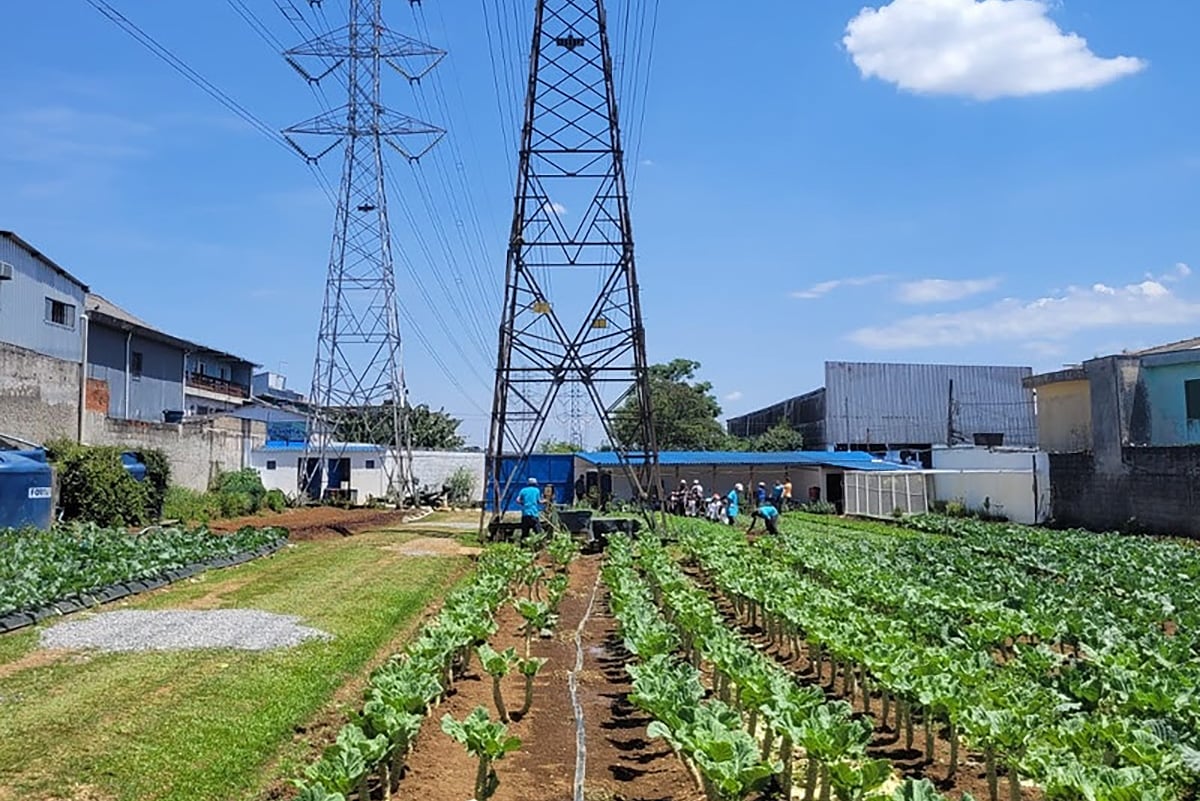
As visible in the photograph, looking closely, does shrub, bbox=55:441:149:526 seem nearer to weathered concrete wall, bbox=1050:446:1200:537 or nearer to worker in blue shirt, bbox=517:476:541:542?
worker in blue shirt, bbox=517:476:541:542

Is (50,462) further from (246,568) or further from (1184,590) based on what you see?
(1184,590)

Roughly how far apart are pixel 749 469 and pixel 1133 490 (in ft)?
61.8

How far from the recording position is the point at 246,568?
19078mm

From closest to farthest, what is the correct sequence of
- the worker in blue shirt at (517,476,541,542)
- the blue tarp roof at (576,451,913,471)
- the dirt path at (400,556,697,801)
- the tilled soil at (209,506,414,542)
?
the dirt path at (400,556,697,801) → the worker in blue shirt at (517,476,541,542) → the tilled soil at (209,506,414,542) → the blue tarp roof at (576,451,913,471)

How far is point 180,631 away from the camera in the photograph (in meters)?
12.0

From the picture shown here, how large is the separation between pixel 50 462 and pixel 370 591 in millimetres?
11361

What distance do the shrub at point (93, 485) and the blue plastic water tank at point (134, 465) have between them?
4.02 ft

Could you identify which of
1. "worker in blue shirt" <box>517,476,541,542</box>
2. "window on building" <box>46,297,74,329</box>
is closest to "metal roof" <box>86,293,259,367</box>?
"window on building" <box>46,297,74,329</box>

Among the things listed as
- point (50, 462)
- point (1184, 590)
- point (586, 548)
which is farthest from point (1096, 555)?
point (50, 462)

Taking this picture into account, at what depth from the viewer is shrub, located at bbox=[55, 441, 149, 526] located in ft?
76.8

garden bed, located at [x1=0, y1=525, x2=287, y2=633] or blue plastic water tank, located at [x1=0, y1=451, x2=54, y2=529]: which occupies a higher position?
blue plastic water tank, located at [x1=0, y1=451, x2=54, y2=529]

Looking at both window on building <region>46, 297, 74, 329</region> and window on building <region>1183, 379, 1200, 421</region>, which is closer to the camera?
window on building <region>1183, 379, 1200, 421</region>

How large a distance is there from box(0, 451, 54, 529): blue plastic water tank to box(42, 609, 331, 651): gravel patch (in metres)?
8.66

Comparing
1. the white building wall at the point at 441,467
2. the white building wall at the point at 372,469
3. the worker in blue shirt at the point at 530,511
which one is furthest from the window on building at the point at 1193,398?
the white building wall at the point at 372,469
